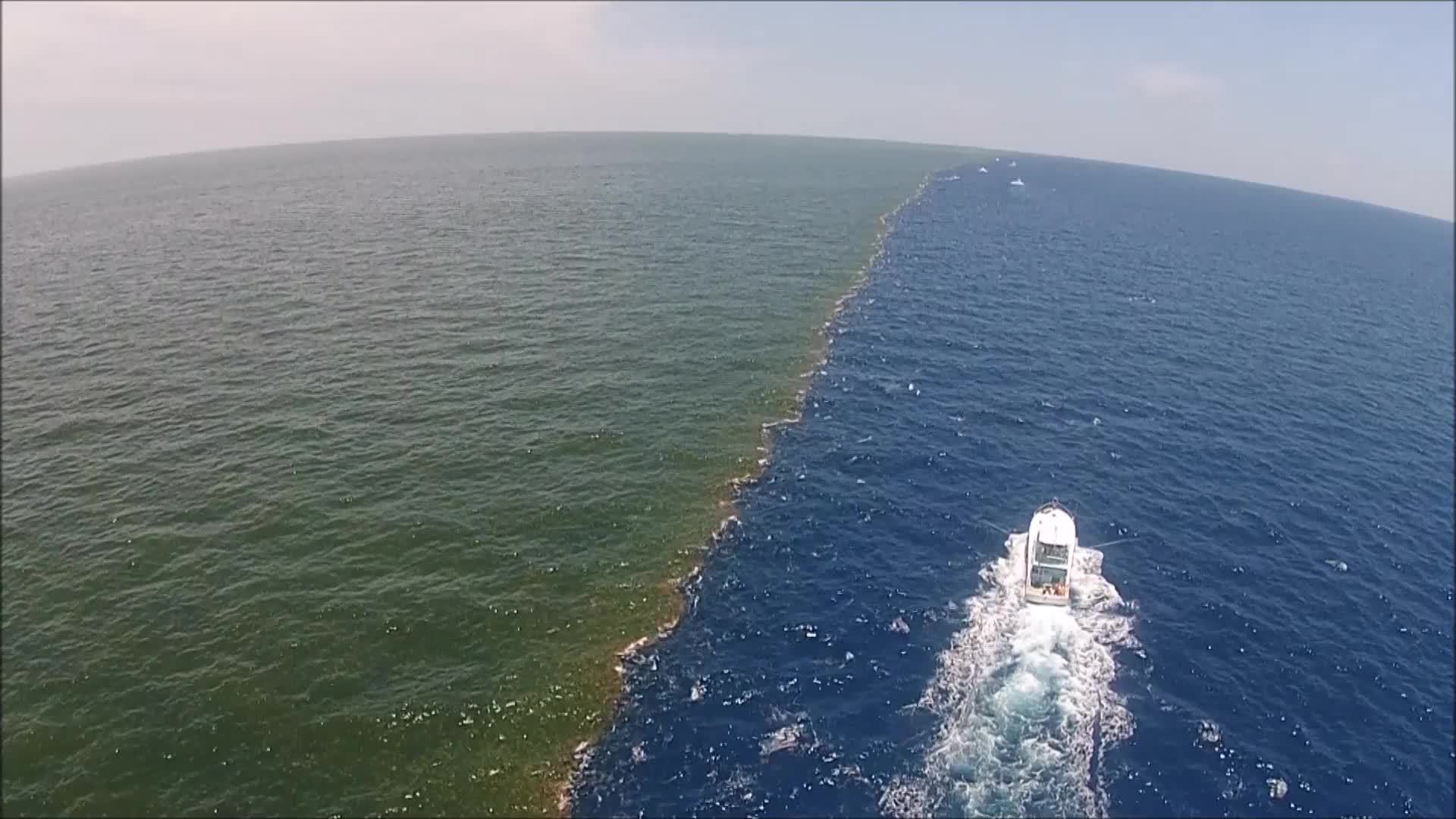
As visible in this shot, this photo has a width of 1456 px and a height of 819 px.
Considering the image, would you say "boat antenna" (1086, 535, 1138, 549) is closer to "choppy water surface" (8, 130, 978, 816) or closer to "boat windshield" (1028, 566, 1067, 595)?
"boat windshield" (1028, 566, 1067, 595)

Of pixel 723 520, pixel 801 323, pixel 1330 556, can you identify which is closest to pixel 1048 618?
pixel 723 520

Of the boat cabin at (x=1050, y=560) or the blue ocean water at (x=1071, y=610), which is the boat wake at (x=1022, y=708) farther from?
the boat cabin at (x=1050, y=560)

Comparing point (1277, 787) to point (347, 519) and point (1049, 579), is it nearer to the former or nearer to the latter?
point (1049, 579)

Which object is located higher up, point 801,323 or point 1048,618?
point 801,323

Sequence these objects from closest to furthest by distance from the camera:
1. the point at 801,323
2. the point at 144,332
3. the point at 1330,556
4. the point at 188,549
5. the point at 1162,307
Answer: the point at 188,549 → the point at 1330,556 → the point at 144,332 → the point at 801,323 → the point at 1162,307

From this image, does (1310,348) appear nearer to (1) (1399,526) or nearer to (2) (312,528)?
(1) (1399,526)

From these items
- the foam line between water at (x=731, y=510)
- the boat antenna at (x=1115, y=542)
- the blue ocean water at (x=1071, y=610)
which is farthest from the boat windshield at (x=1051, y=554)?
the foam line between water at (x=731, y=510)

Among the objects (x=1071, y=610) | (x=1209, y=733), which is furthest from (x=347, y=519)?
(x=1209, y=733)
